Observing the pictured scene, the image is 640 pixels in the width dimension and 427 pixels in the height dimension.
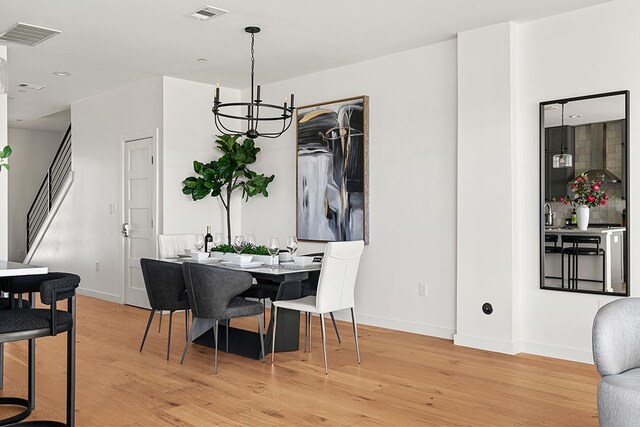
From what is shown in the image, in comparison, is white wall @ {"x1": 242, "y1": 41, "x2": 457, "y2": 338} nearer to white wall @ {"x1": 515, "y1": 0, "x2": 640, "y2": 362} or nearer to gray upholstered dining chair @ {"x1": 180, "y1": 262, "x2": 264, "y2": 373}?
white wall @ {"x1": 515, "y1": 0, "x2": 640, "y2": 362}

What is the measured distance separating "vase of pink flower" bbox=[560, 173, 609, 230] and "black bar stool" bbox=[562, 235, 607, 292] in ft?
0.34

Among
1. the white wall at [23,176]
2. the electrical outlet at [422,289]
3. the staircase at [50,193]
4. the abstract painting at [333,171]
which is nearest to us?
the electrical outlet at [422,289]

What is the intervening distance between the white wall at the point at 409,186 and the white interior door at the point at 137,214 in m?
2.37

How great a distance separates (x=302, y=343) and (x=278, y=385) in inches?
47.8

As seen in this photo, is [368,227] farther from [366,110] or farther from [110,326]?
[110,326]

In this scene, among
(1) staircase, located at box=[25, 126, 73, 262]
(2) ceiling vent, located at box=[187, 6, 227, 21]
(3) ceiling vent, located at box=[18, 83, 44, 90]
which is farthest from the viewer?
(1) staircase, located at box=[25, 126, 73, 262]

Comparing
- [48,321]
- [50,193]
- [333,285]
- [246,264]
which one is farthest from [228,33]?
[50,193]

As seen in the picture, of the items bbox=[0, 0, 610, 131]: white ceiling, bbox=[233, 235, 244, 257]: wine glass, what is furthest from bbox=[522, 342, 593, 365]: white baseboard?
bbox=[0, 0, 610, 131]: white ceiling

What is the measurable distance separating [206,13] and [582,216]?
328 centimetres

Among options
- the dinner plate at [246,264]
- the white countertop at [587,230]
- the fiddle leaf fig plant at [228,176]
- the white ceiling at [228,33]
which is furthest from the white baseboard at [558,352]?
the fiddle leaf fig plant at [228,176]

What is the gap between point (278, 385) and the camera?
391 centimetres

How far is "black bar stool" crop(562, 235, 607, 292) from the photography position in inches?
174

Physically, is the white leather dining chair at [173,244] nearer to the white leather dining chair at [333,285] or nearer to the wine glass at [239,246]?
the wine glass at [239,246]

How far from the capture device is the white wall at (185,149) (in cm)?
676
